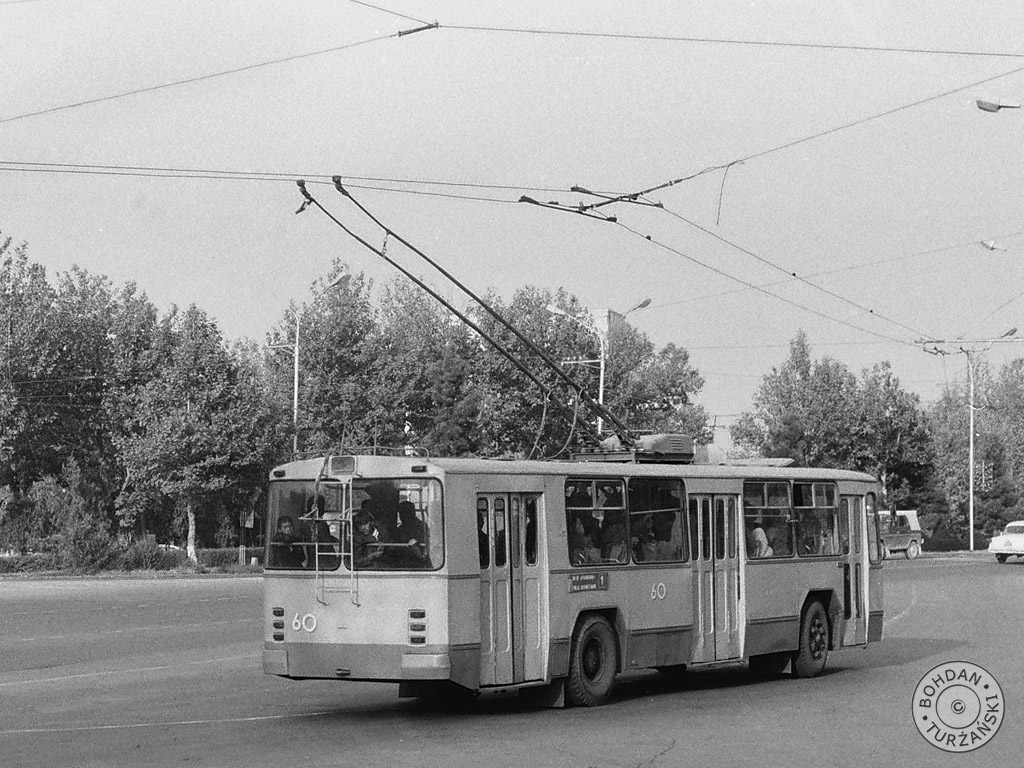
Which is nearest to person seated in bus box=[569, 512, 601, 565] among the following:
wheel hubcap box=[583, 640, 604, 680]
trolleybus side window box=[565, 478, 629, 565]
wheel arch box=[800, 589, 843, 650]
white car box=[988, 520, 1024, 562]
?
trolleybus side window box=[565, 478, 629, 565]

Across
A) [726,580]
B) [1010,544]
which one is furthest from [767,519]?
[1010,544]

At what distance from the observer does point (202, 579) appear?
47.8m

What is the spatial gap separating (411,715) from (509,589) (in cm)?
146

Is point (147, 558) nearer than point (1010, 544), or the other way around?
point (147, 558)

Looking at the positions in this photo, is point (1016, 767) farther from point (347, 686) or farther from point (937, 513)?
point (937, 513)

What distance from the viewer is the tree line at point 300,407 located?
56.9 metres

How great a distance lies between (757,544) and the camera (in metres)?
18.1

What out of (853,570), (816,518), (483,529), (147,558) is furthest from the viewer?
(147,558)

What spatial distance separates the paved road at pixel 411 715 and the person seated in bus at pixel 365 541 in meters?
1.40

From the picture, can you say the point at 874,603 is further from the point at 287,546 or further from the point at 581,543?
the point at 287,546

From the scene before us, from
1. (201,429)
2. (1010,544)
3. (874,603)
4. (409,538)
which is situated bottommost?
(1010,544)

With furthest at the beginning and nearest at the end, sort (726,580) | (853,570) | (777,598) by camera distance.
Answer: (853,570), (777,598), (726,580)

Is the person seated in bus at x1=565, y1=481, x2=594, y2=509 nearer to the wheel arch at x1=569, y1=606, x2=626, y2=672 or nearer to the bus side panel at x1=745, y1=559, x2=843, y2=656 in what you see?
the wheel arch at x1=569, y1=606, x2=626, y2=672
